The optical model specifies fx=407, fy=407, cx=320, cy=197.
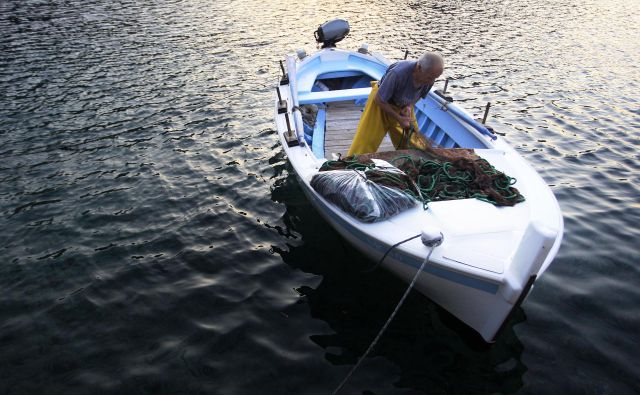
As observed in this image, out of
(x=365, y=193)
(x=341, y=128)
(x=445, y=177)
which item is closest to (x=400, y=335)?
(x=365, y=193)

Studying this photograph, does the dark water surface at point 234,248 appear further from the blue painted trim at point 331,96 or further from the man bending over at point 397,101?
the man bending over at point 397,101

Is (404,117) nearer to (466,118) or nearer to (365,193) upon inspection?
(466,118)

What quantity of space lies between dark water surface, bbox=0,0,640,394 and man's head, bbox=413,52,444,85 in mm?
3178

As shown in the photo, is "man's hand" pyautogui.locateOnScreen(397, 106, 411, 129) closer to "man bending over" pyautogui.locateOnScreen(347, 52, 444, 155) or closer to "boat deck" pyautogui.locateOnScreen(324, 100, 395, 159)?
"man bending over" pyautogui.locateOnScreen(347, 52, 444, 155)

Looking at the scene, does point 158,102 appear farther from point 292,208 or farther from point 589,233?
point 589,233

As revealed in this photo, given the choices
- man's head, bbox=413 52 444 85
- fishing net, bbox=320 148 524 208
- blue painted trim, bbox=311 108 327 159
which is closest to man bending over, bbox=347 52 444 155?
man's head, bbox=413 52 444 85

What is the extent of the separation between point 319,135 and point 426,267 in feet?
16.8

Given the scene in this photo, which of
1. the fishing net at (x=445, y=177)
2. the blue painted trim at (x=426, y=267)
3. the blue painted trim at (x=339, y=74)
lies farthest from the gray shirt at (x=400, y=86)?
the blue painted trim at (x=339, y=74)

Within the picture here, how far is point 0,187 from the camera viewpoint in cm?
904

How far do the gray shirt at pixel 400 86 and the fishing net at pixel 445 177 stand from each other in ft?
3.47

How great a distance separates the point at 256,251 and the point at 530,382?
4658mm

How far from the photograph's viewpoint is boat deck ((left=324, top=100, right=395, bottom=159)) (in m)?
9.10

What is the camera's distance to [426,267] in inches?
198

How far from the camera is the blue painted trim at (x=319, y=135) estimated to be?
28.6 ft
